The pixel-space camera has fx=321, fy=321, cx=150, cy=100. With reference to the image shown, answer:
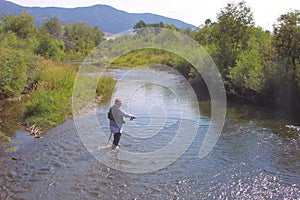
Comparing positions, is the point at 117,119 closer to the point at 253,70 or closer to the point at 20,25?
the point at 253,70

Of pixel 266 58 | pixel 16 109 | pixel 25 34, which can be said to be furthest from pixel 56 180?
pixel 25 34

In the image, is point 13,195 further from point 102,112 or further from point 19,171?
point 102,112

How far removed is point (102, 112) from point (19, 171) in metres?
→ 9.86

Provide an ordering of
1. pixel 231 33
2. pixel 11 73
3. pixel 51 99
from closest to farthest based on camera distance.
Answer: pixel 51 99 → pixel 11 73 → pixel 231 33

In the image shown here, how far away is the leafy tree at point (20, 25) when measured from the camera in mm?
56188

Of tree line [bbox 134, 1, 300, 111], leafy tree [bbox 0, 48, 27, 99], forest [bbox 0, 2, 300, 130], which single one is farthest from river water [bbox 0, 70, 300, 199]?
leafy tree [bbox 0, 48, 27, 99]

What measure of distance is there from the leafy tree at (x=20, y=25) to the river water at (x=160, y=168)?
45.1 meters

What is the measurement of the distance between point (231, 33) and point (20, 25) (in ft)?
137

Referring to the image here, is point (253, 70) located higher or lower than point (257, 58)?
lower

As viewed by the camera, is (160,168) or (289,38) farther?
(289,38)

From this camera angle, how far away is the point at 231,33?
29234mm

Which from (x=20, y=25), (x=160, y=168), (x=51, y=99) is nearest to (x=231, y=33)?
(x=51, y=99)

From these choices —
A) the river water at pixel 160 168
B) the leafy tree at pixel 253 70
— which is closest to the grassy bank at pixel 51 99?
the river water at pixel 160 168

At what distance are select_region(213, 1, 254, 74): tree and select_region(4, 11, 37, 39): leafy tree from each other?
3886 cm
